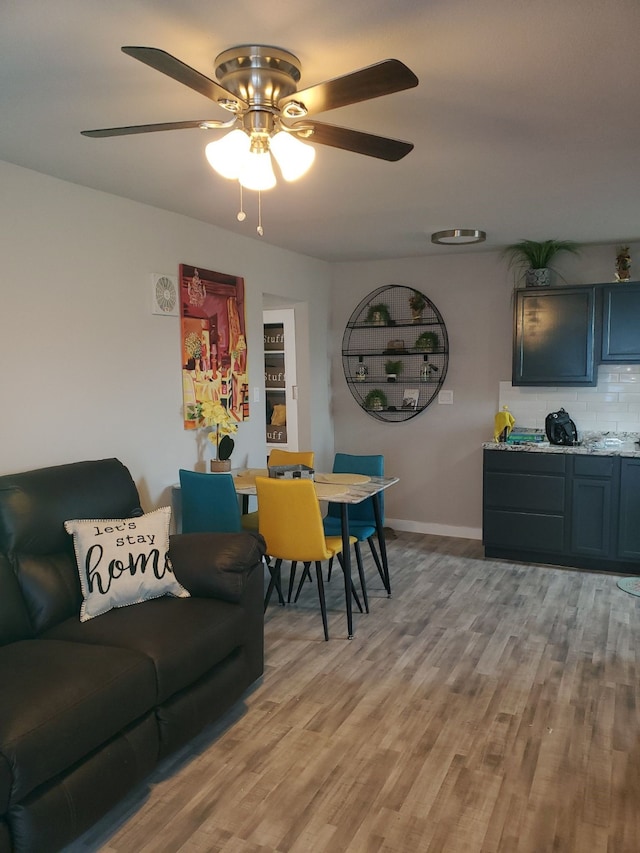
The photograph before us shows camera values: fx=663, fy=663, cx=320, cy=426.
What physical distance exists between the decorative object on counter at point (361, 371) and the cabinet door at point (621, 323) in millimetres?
2059

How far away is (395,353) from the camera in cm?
593

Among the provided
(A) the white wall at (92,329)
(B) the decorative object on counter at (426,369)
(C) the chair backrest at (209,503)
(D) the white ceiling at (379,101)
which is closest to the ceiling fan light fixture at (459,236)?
(D) the white ceiling at (379,101)

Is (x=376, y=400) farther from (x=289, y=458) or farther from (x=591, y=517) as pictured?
(x=591, y=517)

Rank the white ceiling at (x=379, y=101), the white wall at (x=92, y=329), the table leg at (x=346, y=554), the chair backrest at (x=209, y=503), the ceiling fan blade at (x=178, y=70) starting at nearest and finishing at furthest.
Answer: the ceiling fan blade at (x=178, y=70) → the white ceiling at (x=379, y=101) → the white wall at (x=92, y=329) → the table leg at (x=346, y=554) → the chair backrest at (x=209, y=503)

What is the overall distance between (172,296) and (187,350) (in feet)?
1.18

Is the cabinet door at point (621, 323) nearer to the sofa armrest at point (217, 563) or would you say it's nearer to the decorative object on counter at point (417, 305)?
the decorative object on counter at point (417, 305)

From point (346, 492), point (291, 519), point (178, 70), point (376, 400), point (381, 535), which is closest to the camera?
point (178, 70)

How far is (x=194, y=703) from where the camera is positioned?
2.54 meters

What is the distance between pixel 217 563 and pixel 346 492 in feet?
3.50

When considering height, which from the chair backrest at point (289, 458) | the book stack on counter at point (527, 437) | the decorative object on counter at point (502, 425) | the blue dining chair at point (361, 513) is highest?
the decorative object on counter at point (502, 425)

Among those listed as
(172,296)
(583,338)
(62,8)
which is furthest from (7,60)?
(583,338)

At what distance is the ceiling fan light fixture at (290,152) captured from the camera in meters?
2.04

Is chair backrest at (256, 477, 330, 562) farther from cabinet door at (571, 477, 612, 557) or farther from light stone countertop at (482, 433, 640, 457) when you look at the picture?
cabinet door at (571, 477, 612, 557)

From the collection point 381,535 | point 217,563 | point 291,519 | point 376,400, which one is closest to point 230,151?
point 217,563
